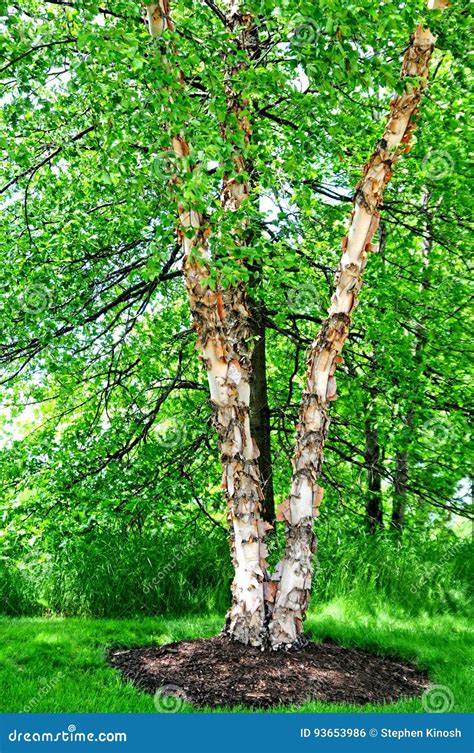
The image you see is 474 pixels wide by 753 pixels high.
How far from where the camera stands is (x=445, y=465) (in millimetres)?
8758

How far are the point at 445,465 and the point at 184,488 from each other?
3.27 meters

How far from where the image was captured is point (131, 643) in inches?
230

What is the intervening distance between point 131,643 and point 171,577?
129cm

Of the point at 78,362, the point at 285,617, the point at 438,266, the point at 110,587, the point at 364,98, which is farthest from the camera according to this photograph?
A: the point at 438,266

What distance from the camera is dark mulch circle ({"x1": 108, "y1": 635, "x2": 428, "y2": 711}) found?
15.2 ft

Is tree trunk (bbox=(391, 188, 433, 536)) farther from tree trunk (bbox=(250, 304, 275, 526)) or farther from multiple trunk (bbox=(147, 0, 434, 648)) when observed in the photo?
multiple trunk (bbox=(147, 0, 434, 648))

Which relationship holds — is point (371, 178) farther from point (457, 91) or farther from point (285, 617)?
point (285, 617)

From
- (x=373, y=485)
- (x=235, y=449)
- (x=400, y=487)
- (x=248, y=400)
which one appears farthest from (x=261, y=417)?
(x=373, y=485)

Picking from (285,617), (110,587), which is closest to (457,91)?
(285,617)

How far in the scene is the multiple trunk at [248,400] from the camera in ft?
17.7

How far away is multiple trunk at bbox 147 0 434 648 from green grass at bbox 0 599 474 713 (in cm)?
73

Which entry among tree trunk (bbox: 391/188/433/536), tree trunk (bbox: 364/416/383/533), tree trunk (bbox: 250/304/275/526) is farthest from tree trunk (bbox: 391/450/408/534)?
tree trunk (bbox: 250/304/275/526)

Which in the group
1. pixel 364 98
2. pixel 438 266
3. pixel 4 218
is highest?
pixel 364 98

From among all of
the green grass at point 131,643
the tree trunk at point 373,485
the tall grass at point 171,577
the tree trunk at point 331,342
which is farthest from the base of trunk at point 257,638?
the tree trunk at point 373,485
